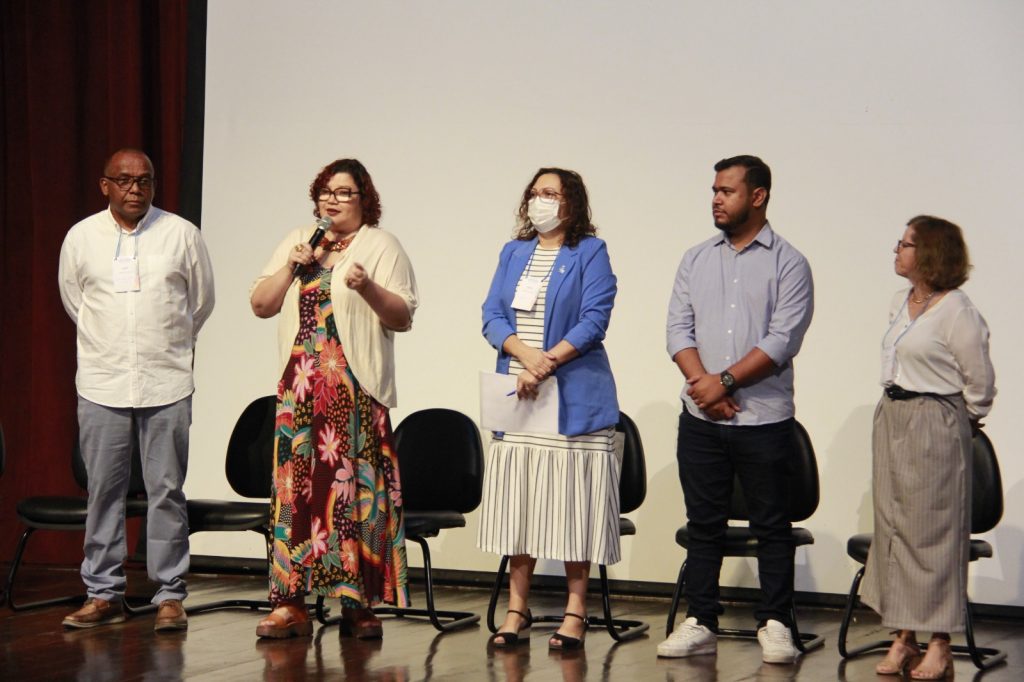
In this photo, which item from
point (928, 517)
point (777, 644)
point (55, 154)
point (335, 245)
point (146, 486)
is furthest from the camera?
point (55, 154)

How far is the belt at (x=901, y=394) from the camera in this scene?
12.4 ft

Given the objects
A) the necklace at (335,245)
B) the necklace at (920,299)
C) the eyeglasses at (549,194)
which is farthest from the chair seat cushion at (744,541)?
the necklace at (335,245)

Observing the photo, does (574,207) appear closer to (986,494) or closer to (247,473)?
(986,494)

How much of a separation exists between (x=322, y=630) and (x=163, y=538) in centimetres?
67

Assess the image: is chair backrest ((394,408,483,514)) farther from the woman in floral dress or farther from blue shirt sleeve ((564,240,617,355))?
blue shirt sleeve ((564,240,617,355))

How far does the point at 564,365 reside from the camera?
403 cm

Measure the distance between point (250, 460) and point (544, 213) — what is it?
1766mm

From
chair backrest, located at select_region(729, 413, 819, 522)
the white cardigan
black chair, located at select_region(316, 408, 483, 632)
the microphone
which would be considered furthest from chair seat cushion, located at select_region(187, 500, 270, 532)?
chair backrest, located at select_region(729, 413, 819, 522)

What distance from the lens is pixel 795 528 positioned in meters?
4.17

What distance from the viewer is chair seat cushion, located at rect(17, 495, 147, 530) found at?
4.75m

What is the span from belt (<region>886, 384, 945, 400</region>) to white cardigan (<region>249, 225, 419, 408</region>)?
1.55m

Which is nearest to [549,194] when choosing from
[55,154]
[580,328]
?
[580,328]

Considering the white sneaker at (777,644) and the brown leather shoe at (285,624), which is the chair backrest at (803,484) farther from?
the brown leather shoe at (285,624)

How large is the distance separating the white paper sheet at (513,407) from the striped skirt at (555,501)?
0.04m
